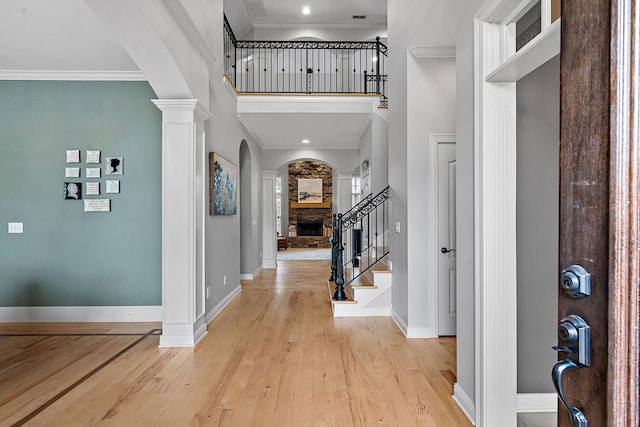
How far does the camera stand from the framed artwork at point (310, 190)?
15.4 meters

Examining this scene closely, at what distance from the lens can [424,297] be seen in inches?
147

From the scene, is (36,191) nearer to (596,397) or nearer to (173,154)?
(173,154)

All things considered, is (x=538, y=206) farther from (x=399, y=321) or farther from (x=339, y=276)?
(x=339, y=276)

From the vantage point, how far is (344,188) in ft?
30.2

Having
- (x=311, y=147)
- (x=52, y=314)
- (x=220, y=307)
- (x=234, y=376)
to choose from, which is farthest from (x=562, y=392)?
(x=311, y=147)

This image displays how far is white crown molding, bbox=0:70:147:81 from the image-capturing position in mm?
4188

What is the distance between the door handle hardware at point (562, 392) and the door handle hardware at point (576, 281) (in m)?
0.13

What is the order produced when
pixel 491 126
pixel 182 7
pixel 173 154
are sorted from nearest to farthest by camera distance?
pixel 491 126 < pixel 182 7 < pixel 173 154

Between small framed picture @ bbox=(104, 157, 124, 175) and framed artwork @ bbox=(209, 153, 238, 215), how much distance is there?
3.47 ft

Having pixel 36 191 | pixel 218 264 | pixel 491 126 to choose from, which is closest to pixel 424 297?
pixel 491 126

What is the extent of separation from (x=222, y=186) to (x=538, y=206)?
139 inches

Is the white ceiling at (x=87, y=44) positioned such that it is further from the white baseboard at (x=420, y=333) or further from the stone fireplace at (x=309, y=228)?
the stone fireplace at (x=309, y=228)

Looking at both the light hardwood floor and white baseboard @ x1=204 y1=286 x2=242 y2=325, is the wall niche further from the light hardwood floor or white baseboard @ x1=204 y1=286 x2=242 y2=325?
the light hardwood floor

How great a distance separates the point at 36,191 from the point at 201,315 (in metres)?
2.53
